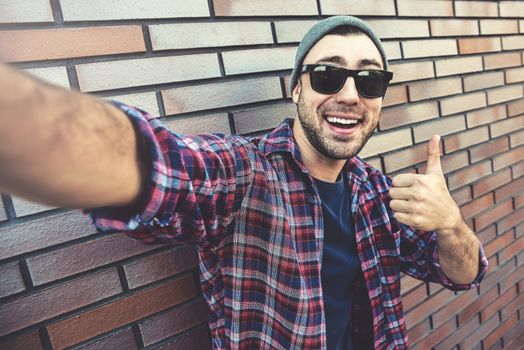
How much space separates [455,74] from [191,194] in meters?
2.15

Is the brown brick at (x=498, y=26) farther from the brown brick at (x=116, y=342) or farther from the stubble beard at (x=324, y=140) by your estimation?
the brown brick at (x=116, y=342)

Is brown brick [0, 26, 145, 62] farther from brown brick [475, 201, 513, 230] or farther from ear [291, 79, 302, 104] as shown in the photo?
brown brick [475, 201, 513, 230]

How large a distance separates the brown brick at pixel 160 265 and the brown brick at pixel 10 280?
32 cm

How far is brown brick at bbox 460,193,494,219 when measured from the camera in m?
2.37

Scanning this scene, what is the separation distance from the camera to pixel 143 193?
0.71m

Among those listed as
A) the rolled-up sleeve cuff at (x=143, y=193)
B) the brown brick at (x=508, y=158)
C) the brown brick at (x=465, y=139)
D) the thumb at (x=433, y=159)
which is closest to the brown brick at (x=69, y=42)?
the rolled-up sleeve cuff at (x=143, y=193)

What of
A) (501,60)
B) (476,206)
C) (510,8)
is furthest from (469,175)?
(510,8)

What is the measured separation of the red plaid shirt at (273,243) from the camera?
97 centimetres

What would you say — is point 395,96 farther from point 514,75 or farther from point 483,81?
point 514,75

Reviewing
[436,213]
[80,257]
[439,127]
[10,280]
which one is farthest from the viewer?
[439,127]

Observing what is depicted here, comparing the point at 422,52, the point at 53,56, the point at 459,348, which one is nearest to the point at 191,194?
the point at 53,56

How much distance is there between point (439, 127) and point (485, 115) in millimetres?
530

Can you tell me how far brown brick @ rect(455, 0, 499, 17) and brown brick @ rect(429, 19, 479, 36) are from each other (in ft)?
0.16

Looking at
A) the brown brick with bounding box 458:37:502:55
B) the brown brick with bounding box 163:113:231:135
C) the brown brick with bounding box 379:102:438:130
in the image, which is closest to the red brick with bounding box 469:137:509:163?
the brown brick with bounding box 379:102:438:130
